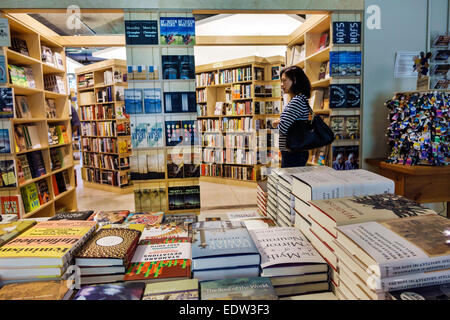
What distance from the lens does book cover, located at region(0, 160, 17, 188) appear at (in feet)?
9.48

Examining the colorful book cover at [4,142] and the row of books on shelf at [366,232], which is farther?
the colorful book cover at [4,142]

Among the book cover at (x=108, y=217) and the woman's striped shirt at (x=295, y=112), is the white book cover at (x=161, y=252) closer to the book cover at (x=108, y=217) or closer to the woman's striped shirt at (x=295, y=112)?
the book cover at (x=108, y=217)

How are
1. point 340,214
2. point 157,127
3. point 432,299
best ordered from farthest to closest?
point 157,127, point 340,214, point 432,299

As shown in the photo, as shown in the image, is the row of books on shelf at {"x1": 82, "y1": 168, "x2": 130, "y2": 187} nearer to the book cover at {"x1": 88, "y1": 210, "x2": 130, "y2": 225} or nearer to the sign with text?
the sign with text

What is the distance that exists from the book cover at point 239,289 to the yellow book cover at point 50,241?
0.46 meters

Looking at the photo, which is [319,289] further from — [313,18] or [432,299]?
[313,18]

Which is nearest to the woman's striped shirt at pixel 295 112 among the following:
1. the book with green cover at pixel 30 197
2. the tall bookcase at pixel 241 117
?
the book with green cover at pixel 30 197

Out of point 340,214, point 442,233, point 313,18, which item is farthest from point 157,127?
point 442,233

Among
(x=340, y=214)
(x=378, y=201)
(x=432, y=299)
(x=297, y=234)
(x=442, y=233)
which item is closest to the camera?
(x=432, y=299)

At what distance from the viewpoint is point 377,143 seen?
3057 millimetres

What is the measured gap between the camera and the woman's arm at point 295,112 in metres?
2.42

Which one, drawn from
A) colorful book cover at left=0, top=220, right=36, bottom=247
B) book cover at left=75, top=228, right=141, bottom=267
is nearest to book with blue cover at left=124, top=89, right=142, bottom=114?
colorful book cover at left=0, top=220, right=36, bottom=247

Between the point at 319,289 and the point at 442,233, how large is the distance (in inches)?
14.8

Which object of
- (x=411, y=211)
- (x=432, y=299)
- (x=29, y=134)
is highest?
(x=29, y=134)
